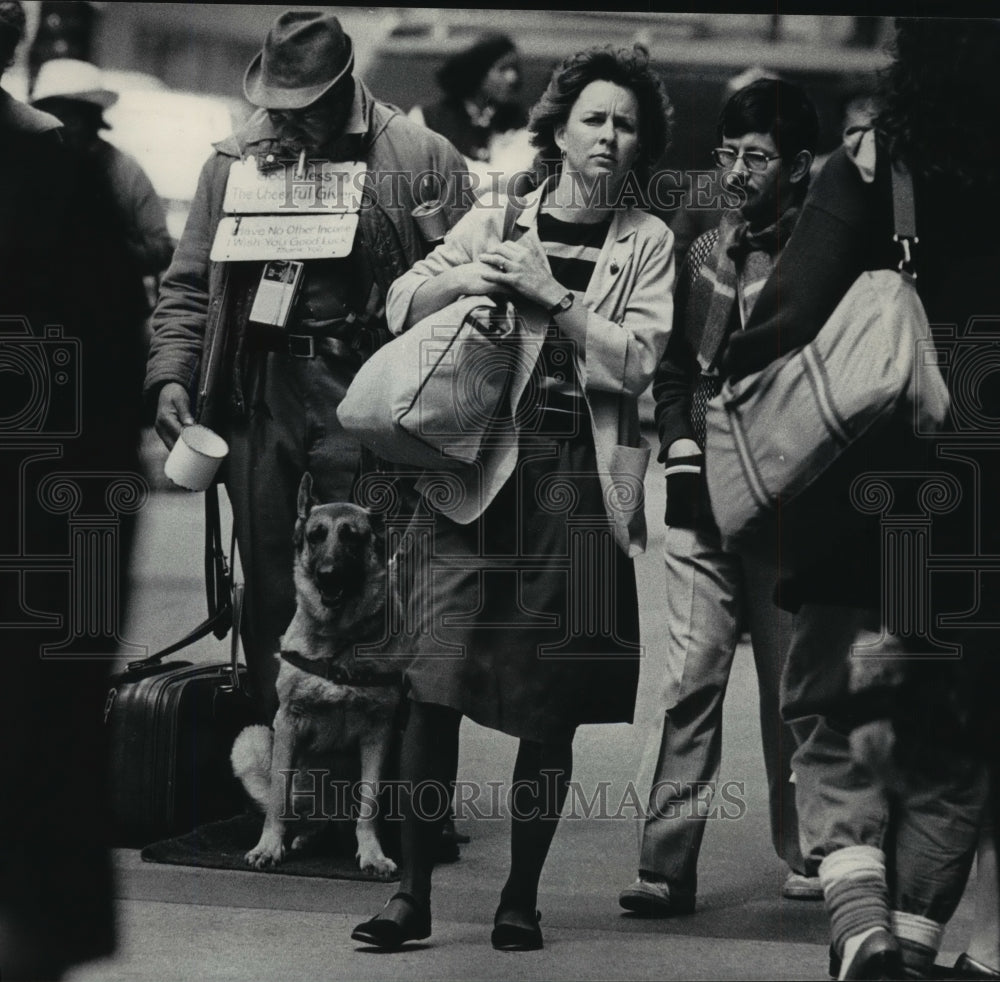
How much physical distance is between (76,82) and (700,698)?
289cm

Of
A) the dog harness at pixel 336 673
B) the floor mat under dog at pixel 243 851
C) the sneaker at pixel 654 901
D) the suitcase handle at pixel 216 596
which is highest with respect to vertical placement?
the suitcase handle at pixel 216 596

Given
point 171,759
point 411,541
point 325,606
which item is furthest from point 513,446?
point 171,759

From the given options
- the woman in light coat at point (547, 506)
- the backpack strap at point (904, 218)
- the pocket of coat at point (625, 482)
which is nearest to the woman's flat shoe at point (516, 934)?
the woman in light coat at point (547, 506)

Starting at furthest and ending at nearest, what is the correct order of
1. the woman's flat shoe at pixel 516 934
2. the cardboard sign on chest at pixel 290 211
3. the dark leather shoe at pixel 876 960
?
the cardboard sign on chest at pixel 290 211
the woman's flat shoe at pixel 516 934
the dark leather shoe at pixel 876 960

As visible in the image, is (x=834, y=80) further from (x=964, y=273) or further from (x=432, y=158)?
(x=432, y=158)

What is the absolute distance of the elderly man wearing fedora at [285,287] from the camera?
213 inches

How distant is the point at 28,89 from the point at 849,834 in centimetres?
363

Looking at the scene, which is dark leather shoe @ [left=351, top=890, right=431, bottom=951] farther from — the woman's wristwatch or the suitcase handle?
the woman's wristwatch

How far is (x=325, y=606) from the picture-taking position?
5.42 meters

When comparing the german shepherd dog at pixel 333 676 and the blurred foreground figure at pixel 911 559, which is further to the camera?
the german shepherd dog at pixel 333 676

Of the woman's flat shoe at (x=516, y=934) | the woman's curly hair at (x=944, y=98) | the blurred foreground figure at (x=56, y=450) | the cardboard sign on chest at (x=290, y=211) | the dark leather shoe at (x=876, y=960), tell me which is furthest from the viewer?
the blurred foreground figure at (x=56, y=450)

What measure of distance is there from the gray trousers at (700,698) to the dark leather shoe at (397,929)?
0.74 metres

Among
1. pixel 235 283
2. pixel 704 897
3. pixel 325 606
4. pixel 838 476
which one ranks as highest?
pixel 235 283

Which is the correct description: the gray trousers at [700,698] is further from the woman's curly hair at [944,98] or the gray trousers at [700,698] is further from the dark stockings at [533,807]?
the woman's curly hair at [944,98]
